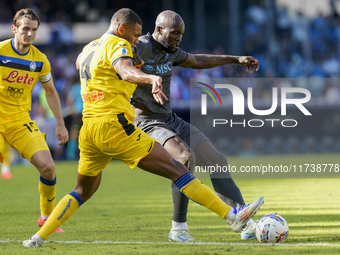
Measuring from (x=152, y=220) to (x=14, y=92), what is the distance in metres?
2.36

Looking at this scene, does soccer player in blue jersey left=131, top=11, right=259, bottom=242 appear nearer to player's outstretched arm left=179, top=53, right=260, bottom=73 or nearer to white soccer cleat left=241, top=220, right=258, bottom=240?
white soccer cleat left=241, top=220, right=258, bottom=240

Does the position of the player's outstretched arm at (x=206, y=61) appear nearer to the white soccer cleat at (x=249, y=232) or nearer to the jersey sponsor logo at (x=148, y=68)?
the jersey sponsor logo at (x=148, y=68)

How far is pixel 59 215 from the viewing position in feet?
19.1

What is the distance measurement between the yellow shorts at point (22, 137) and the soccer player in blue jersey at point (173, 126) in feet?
3.96

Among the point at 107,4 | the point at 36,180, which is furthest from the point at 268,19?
the point at 36,180

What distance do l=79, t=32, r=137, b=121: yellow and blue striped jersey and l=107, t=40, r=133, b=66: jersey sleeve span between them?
38mm

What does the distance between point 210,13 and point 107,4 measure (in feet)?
15.2

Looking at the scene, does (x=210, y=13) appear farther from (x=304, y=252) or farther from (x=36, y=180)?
(x=304, y=252)

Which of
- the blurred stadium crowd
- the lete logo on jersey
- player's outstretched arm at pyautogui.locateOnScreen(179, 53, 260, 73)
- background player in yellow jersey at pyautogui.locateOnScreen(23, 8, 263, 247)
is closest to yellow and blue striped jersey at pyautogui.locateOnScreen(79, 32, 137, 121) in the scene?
background player in yellow jersey at pyautogui.locateOnScreen(23, 8, 263, 247)

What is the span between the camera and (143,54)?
21.5 feet

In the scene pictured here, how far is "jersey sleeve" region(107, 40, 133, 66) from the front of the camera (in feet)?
17.5

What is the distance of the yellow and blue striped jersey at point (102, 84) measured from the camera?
5.59m

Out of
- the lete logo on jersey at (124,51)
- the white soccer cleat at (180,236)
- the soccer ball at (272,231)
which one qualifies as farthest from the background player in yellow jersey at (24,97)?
the soccer ball at (272,231)

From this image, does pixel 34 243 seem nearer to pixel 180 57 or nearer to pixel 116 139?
pixel 116 139
